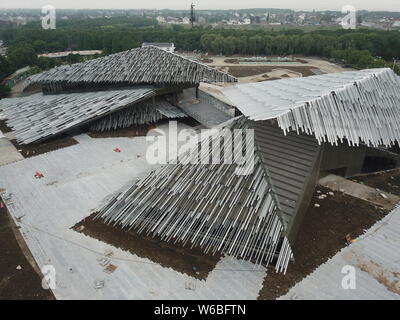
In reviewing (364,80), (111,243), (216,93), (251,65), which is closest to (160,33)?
(251,65)

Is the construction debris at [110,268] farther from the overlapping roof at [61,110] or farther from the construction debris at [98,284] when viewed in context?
the overlapping roof at [61,110]

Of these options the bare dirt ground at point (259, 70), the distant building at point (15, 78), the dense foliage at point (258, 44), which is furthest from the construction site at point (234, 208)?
the dense foliage at point (258, 44)

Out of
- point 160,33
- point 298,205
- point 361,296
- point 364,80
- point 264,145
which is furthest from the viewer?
point 160,33

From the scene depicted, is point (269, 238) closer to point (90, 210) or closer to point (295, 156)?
point (295, 156)

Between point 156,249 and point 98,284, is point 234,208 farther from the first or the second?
point 98,284

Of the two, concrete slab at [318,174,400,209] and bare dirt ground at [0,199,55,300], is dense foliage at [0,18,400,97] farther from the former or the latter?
bare dirt ground at [0,199,55,300]

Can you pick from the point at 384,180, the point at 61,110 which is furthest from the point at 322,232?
the point at 61,110

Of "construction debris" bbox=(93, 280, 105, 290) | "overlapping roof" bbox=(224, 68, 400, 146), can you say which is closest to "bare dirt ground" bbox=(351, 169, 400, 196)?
Answer: "overlapping roof" bbox=(224, 68, 400, 146)
